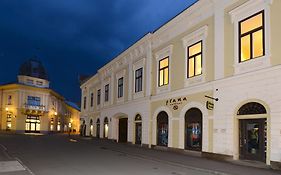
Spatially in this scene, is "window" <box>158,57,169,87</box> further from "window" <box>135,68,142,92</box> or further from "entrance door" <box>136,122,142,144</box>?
"entrance door" <box>136,122,142,144</box>

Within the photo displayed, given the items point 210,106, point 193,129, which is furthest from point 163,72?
point 210,106

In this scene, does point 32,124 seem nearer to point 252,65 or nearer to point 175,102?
point 175,102

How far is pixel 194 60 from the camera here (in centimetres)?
1975

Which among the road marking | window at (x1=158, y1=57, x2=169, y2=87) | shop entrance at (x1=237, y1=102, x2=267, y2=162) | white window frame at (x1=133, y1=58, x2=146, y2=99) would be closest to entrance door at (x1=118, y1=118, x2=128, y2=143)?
white window frame at (x1=133, y1=58, x2=146, y2=99)

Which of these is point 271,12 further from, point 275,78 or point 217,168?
point 217,168

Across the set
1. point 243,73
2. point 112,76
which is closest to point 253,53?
point 243,73

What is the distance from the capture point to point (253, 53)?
48.9 feet

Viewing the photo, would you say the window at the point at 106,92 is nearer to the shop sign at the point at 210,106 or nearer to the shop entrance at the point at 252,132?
the shop sign at the point at 210,106

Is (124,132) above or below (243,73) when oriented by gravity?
below

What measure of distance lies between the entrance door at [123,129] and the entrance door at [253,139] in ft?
56.1

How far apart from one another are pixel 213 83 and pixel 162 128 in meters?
6.95

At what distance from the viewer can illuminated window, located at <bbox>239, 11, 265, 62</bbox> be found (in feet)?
47.9

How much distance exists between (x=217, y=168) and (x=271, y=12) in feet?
23.2

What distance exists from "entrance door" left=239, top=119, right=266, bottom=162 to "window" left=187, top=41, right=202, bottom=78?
4.97 m
